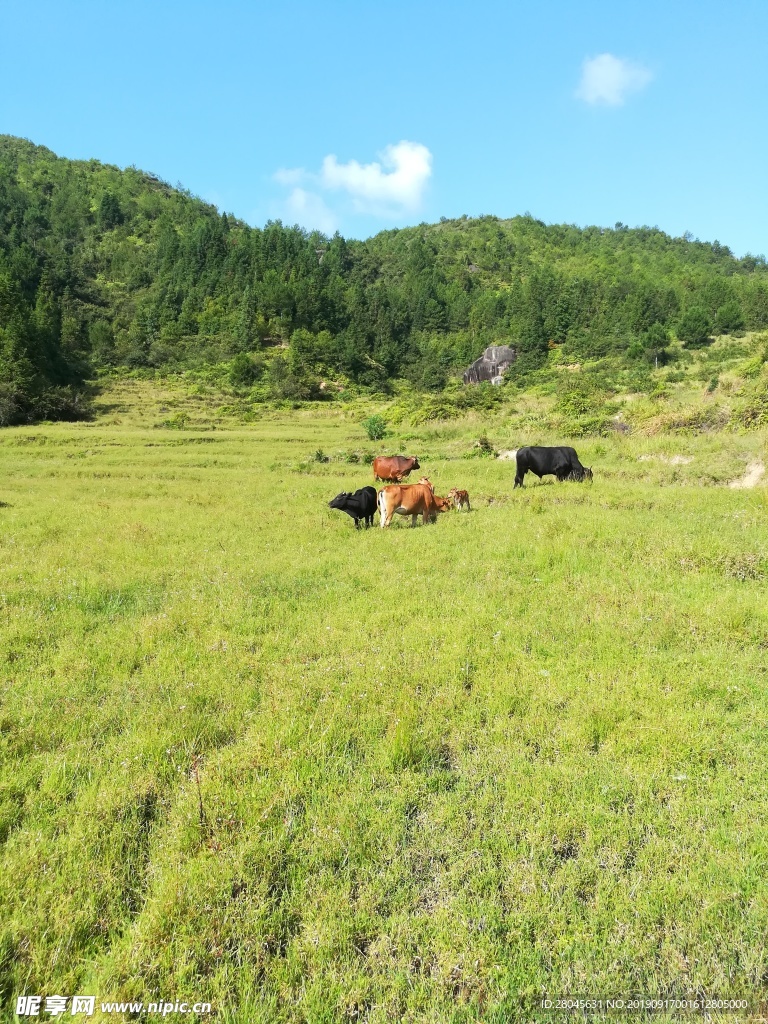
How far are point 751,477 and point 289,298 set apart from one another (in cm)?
10048

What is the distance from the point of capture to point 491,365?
89.1 meters

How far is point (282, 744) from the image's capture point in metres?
4.42

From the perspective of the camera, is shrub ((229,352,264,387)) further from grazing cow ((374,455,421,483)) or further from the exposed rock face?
grazing cow ((374,455,421,483))

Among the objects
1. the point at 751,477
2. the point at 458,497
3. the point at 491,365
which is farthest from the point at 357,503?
the point at 491,365

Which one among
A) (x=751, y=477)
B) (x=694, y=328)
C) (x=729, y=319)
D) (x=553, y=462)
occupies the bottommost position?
(x=751, y=477)

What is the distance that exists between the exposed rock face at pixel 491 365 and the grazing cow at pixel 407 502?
258 ft

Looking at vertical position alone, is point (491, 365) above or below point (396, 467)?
above

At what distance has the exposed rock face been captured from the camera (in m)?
88.0

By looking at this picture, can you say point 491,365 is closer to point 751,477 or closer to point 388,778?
point 751,477

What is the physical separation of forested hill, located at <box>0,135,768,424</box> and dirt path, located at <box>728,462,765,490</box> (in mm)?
50542

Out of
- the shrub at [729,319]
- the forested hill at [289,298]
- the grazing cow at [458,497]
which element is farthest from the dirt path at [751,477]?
the shrub at [729,319]

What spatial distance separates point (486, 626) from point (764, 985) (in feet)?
13.7

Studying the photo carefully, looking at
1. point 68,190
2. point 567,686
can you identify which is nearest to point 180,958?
point 567,686

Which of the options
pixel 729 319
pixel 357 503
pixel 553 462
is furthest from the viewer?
pixel 729 319
